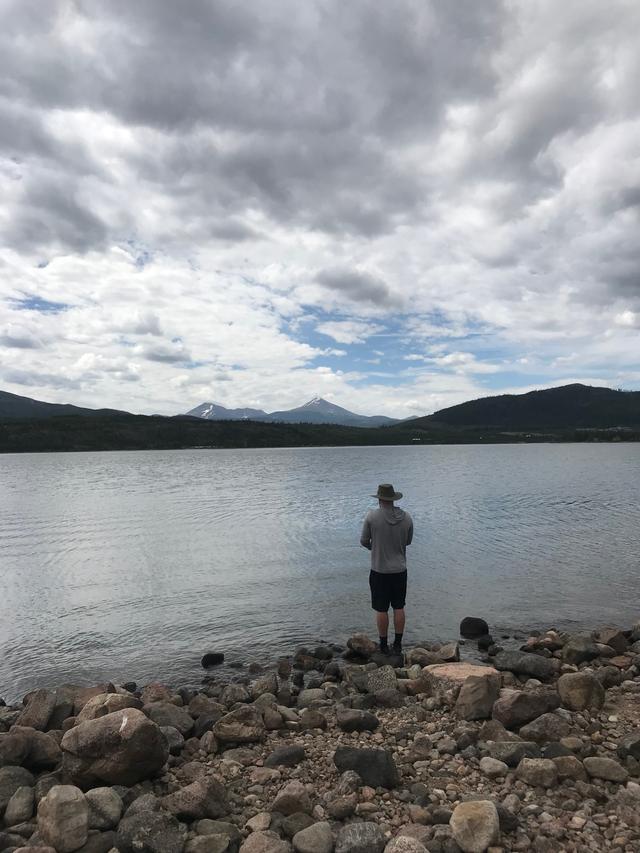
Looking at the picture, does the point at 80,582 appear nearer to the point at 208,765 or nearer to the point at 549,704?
the point at 208,765

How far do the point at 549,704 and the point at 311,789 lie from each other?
4279 mm

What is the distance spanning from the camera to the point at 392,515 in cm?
1264

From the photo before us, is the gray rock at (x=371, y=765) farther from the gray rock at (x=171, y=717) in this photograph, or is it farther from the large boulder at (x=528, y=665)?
the large boulder at (x=528, y=665)

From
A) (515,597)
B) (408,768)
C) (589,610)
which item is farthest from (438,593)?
(408,768)

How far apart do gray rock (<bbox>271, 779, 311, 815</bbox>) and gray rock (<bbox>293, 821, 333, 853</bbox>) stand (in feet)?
1.83

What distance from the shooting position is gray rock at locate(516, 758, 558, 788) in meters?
6.98

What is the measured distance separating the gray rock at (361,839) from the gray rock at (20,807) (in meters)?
3.78

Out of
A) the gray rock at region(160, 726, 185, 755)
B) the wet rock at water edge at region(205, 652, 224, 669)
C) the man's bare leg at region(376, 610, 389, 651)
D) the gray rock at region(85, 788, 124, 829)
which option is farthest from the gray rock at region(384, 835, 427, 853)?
the wet rock at water edge at region(205, 652, 224, 669)

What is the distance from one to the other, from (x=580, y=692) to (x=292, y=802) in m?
5.47

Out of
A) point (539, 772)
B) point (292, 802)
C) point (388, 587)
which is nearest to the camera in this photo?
point (292, 802)

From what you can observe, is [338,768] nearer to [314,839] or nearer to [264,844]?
[314,839]

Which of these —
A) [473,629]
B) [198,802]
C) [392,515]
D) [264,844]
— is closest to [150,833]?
[198,802]

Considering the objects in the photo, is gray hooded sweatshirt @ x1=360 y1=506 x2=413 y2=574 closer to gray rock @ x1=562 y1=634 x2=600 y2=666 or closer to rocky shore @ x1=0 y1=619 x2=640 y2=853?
rocky shore @ x1=0 y1=619 x2=640 y2=853

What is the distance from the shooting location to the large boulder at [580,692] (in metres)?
9.51
